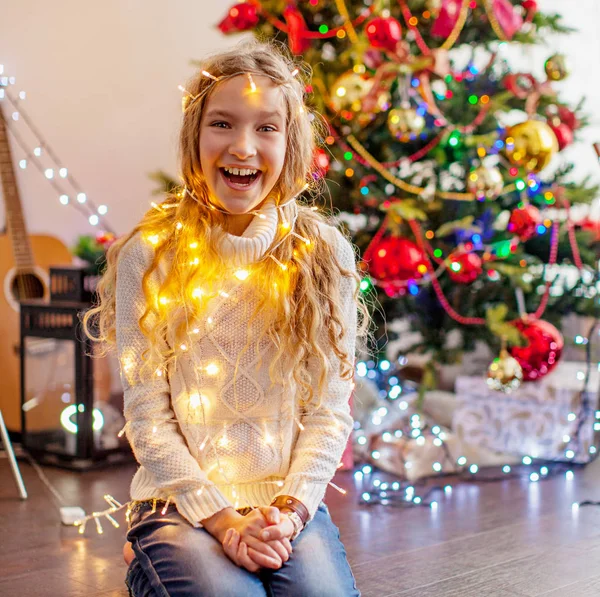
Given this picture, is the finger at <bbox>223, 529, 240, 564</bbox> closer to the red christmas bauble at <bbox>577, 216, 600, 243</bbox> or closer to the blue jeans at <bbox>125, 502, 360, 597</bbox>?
the blue jeans at <bbox>125, 502, 360, 597</bbox>

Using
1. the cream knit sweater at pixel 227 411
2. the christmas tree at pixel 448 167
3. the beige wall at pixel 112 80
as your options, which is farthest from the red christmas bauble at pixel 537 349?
the cream knit sweater at pixel 227 411

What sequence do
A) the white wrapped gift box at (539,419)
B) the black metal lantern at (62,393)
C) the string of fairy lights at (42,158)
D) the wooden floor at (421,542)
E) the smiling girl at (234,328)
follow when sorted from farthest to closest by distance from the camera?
the string of fairy lights at (42,158)
the white wrapped gift box at (539,419)
the black metal lantern at (62,393)
the wooden floor at (421,542)
the smiling girl at (234,328)

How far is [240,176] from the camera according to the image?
4.23ft

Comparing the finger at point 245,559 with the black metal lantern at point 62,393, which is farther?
the black metal lantern at point 62,393

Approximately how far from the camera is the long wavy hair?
129 cm

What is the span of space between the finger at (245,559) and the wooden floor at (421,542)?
474 mm

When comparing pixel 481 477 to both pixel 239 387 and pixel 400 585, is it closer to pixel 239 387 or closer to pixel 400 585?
pixel 400 585

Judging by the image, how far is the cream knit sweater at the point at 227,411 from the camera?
1264 millimetres

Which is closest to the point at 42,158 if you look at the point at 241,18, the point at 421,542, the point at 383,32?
the point at 241,18

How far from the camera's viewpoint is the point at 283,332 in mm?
1320

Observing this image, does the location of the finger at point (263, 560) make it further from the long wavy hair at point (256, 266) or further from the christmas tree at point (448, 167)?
the christmas tree at point (448, 167)

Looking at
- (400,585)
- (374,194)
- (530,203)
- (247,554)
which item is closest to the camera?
(247,554)

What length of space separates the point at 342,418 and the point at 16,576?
2.38ft

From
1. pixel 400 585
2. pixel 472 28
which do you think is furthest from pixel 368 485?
pixel 472 28
